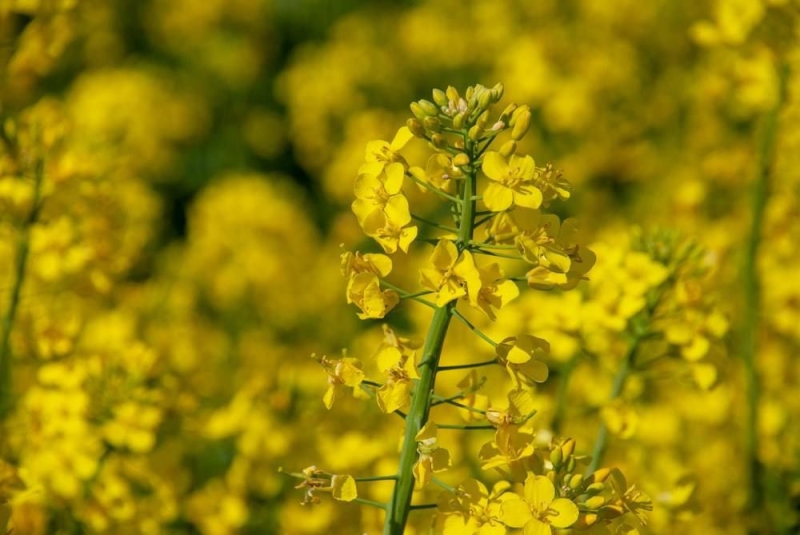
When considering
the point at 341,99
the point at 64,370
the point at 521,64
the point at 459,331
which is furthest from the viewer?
the point at 341,99

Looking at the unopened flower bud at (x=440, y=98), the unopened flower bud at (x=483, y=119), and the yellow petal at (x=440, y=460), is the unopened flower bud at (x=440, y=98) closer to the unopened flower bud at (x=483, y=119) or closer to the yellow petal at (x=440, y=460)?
the unopened flower bud at (x=483, y=119)

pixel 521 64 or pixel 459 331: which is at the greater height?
pixel 521 64

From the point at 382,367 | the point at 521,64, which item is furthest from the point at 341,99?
the point at 382,367

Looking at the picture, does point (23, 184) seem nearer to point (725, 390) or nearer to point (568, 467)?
point (568, 467)

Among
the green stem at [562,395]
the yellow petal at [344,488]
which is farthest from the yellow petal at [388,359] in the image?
the green stem at [562,395]

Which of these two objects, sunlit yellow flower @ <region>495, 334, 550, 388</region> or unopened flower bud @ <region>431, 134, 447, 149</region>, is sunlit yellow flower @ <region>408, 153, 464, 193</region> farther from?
sunlit yellow flower @ <region>495, 334, 550, 388</region>

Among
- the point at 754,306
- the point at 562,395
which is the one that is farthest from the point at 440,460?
the point at 754,306

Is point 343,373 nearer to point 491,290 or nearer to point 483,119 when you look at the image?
point 491,290
